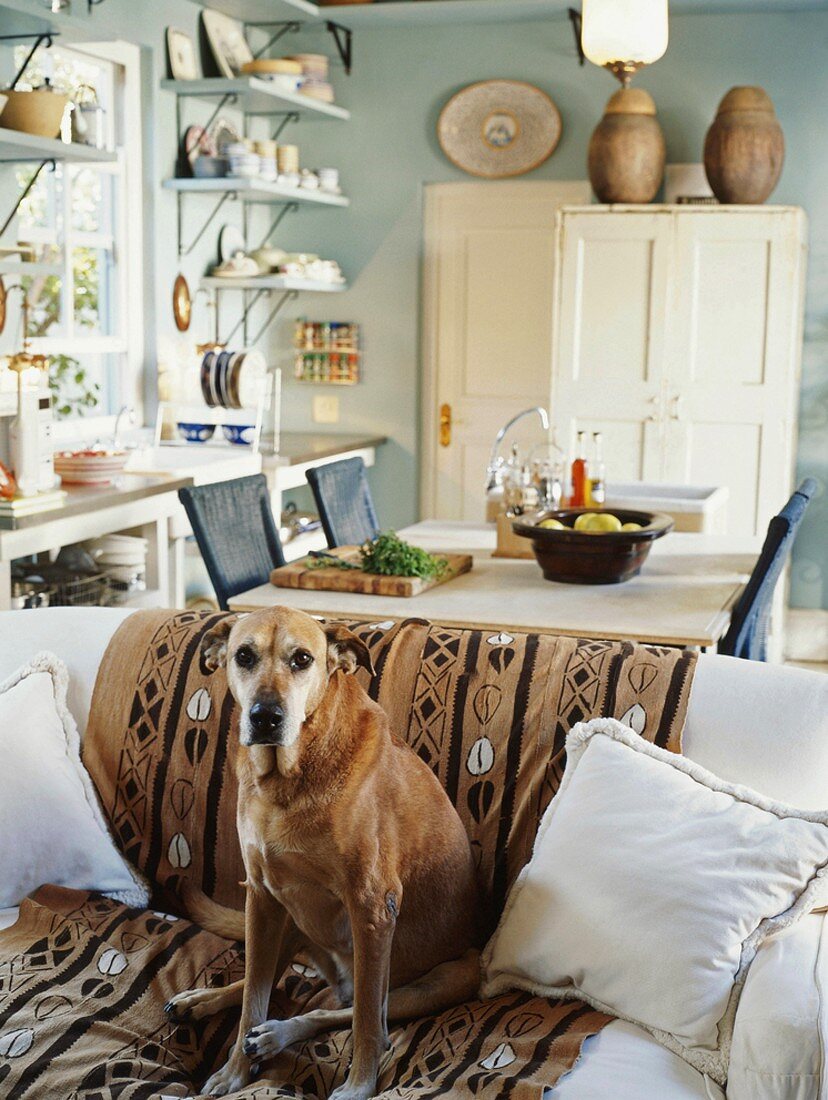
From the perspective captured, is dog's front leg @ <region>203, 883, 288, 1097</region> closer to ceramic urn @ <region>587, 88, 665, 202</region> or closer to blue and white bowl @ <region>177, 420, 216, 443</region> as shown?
blue and white bowl @ <region>177, 420, 216, 443</region>

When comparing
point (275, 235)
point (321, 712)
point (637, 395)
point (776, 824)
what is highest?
point (275, 235)

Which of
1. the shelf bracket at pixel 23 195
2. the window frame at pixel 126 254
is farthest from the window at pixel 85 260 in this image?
the shelf bracket at pixel 23 195

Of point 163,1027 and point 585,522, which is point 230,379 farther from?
point 163,1027

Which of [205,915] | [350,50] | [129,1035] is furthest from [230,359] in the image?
[129,1035]

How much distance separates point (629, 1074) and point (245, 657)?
0.72m

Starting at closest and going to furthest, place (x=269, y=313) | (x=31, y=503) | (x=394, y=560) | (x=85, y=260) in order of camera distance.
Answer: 1. (x=394, y=560)
2. (x=31, y=503)
3. (x=85, y=260)
4. (x=269, y=313)

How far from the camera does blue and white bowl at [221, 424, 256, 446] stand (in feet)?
16.6

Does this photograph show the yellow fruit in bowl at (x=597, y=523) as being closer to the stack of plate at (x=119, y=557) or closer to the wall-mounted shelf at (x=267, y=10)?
the stack of plate at (x=119, y=557)

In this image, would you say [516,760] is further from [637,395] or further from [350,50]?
[350,50]

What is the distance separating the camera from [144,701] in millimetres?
2307

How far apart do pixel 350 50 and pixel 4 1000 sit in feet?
16.7

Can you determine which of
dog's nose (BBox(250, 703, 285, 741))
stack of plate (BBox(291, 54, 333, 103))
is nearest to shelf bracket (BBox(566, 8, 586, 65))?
stack of plate (BBox(291, 54, 333, 103))

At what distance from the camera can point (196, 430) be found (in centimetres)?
510

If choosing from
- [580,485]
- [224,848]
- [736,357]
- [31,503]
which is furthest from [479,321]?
[224,848]
